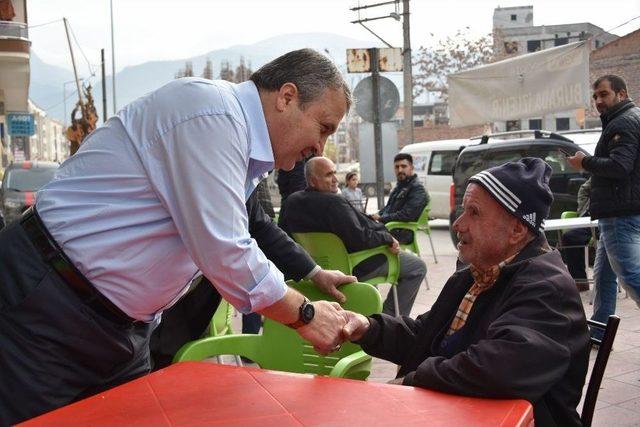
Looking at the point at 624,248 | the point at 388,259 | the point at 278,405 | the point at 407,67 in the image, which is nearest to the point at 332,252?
the point at 388,259

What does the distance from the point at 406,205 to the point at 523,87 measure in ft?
9.40

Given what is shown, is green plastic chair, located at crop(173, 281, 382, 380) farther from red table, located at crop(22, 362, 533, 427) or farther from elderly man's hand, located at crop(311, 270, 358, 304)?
red table, located at crop(22, 362, 533, 427)

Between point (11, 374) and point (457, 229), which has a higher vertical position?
Result: point (457, 229)

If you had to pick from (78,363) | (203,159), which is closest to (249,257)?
(203,159)

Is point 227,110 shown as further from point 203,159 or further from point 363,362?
point 363,362

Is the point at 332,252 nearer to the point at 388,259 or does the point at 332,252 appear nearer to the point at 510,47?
the point at 388,259

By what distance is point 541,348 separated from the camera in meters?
2.06

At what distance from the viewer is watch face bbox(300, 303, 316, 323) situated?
86.7 inches

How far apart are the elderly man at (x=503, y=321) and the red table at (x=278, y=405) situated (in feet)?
0.36

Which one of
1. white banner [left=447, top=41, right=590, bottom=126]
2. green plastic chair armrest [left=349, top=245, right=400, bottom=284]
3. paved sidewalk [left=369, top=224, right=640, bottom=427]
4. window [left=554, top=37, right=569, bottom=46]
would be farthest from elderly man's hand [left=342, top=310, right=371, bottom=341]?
window [left=554, top=37, right=569, bottom=46]

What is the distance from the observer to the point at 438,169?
17.0 metres

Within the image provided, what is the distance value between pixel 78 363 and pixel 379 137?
707 cm

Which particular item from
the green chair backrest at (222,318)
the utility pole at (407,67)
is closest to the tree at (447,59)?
the utility pole at (407,67)

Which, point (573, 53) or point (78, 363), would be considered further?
point (573, 53)
